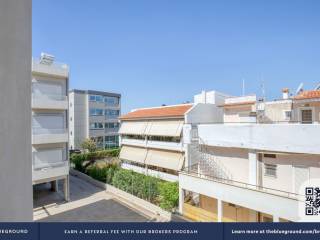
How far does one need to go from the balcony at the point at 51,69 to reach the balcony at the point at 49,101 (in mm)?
1336

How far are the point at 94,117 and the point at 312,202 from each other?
3307 centimetres

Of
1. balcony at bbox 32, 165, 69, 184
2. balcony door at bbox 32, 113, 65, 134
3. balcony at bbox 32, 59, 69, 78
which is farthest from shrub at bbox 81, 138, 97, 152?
balcony at bbox 32, 59, 69, 78

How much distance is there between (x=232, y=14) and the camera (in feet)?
22.1

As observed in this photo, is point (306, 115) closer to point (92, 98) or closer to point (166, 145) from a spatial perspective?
point (166, 145)

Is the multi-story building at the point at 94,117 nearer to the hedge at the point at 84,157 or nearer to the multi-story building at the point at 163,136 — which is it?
the hedge at the point at 84,157

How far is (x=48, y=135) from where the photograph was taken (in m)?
13.5

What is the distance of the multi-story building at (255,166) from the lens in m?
8.15

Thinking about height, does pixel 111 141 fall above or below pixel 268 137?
below

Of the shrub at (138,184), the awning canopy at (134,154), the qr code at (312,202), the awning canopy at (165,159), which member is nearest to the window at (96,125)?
the awning canopy at (134,154)

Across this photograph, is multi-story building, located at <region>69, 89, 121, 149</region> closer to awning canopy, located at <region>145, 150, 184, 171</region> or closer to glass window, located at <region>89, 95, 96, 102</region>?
glass window, located at <region>89, 95, 96, 102</region>

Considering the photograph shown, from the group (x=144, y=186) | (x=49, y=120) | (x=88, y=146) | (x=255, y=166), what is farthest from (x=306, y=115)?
(x=88, y=146)
